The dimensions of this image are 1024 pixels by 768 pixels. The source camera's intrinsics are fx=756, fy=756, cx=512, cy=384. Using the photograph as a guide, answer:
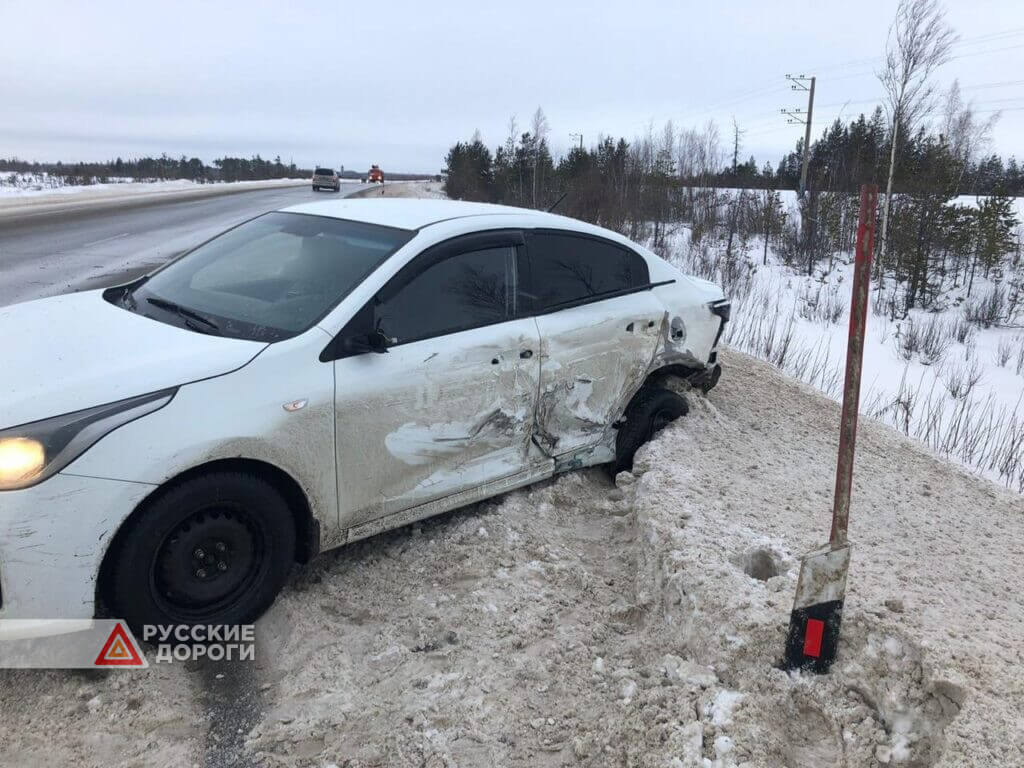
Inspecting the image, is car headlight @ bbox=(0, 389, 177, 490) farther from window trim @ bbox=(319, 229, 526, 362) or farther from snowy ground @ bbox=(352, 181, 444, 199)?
snowy ground @ bbox=(352, 181, 444, 199)

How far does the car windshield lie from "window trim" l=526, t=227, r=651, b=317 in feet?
2.50

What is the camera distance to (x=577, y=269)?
4.46 m

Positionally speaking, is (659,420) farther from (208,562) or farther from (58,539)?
(58,539)

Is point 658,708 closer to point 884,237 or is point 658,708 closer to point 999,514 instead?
point 999,514

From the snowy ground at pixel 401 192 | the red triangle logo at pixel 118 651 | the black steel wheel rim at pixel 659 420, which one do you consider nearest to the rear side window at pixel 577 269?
the black steel wheel rim at pixel 659 420

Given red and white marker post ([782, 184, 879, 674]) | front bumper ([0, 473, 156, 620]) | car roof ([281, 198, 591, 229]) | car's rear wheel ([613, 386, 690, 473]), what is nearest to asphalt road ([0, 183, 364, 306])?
car roof ([281, 198, 591, 229])

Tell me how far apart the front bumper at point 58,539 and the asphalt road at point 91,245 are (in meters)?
7.77

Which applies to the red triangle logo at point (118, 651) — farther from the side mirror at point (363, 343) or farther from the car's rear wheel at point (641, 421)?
the car's rear wheel at point (641, 421)

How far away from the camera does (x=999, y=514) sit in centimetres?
475

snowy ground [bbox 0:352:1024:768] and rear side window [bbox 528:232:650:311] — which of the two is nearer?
snowy ground [bbox 0:352:1024:768]

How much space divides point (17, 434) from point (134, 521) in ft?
1.56

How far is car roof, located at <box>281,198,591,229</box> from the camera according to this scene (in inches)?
158

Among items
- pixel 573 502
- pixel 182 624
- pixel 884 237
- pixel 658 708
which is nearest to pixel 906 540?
pixel 573 502

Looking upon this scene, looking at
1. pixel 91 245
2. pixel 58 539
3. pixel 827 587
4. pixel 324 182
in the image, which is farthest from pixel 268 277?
pixel 324 182
